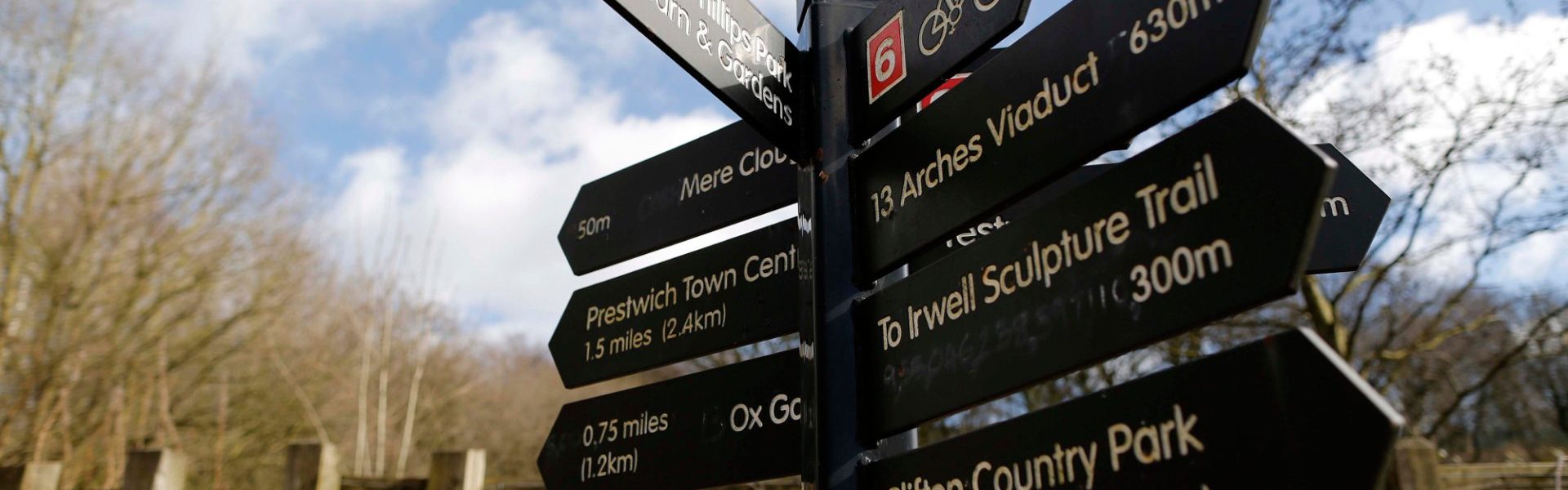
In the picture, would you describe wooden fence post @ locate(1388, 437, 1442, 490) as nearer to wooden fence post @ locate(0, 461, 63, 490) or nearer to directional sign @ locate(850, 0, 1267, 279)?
directional sign @ locate(850, 0, 1267, 279)

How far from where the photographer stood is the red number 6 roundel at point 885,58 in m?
1.89

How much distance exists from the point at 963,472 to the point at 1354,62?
6.76 m

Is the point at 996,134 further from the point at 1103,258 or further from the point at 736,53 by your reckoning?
the point at 736,53

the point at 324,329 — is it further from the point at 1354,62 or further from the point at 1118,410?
the point at 1118,410

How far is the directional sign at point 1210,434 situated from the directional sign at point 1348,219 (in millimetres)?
828

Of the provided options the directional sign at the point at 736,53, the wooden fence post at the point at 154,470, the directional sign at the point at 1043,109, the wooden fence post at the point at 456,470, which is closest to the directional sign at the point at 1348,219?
Result: the directional sign at the point at 1043,109

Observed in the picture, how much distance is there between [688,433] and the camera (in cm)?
222

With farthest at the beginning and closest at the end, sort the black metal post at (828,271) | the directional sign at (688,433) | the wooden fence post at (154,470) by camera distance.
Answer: the wooden fence post at (154,470), the directional sign at (688,433), the black metal post at (828,271)

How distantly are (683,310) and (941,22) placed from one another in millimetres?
924

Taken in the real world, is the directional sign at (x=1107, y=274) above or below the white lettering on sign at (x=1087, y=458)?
above

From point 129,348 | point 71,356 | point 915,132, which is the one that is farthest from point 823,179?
point 129,348

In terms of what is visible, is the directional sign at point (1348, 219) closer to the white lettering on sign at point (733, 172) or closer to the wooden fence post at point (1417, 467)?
the white lettering on sign at point (733, 172)

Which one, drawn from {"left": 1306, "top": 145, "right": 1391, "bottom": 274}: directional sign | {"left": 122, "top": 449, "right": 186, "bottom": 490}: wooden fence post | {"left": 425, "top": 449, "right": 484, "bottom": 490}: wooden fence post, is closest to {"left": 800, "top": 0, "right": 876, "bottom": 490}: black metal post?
{"left": 1306, "top": 145, "right": 1391, "bottom": 274}: directional sign

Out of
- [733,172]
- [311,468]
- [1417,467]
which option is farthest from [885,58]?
[311,468]
